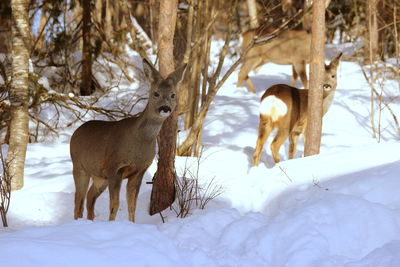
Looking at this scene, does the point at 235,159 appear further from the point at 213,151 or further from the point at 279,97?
the point at 279,97

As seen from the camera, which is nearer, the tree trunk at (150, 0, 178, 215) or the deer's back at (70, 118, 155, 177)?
the deer's back at (70, 118, 155, 177)

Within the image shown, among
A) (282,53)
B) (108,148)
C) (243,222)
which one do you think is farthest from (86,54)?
(243,222)

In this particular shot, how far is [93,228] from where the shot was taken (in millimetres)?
4902

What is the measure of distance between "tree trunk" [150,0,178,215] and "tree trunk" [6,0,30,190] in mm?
1921

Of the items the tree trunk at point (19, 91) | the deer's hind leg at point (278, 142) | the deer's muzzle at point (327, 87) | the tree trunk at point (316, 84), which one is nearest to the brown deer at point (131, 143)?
the tree trunk at point (19, 91)

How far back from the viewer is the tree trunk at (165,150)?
7.09 meters

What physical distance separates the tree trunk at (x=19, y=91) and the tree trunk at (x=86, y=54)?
4.69 metres

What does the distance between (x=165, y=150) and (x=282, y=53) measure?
8624mm

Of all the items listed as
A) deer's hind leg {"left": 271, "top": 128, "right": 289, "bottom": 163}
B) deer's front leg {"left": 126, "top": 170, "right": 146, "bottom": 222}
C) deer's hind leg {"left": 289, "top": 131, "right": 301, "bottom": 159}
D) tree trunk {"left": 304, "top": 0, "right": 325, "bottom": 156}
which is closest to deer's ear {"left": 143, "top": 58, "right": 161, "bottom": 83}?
deer's front leg {"left": 126, "top": 170, "right": 146, "bottom": 222}

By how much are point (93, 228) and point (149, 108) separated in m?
1.82

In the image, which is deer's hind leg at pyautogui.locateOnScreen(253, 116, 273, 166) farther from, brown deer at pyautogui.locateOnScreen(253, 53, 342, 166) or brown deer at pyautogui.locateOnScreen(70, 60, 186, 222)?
brown deer at pyautogui.locateOnScreen(70, 60, 186, 222)

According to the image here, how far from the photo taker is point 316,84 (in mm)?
8281

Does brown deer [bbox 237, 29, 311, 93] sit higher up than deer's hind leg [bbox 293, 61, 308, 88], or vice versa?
brown deer [bbox 237, 29, 311, 93]

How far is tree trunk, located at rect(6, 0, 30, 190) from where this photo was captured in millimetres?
7965
